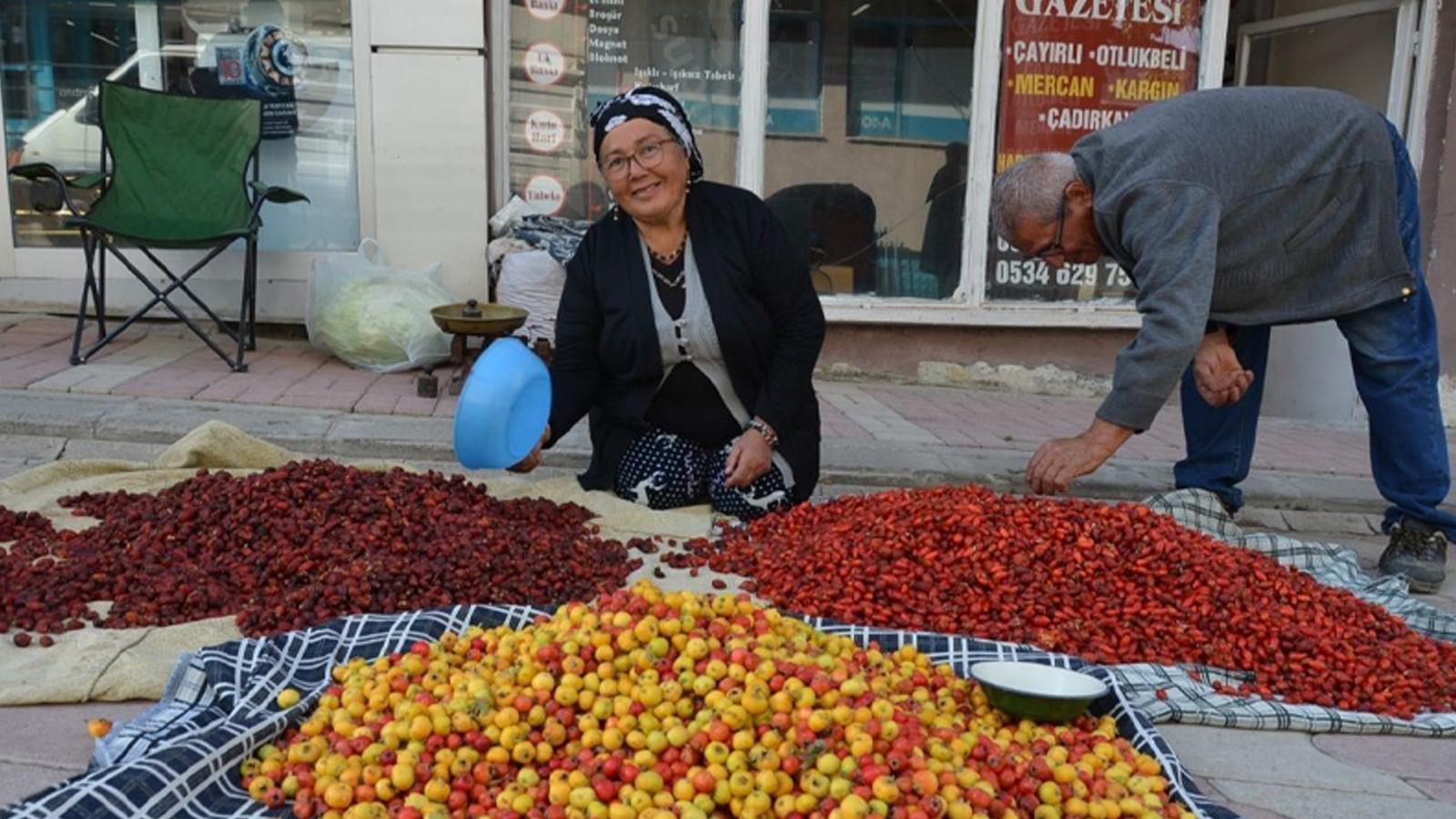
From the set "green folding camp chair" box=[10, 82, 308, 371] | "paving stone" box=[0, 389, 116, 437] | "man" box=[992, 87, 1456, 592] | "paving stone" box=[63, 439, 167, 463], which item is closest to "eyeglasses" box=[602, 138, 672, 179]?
"man" box=[992, 87, 1456, 592]

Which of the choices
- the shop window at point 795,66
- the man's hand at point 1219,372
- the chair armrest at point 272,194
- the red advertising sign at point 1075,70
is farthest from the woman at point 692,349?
the red advertising sign at point 1075,70

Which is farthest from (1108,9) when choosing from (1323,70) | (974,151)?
(1323,70)

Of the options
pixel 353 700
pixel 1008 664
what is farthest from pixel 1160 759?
pixel 353 700

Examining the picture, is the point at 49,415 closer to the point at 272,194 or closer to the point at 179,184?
the point at 272,194

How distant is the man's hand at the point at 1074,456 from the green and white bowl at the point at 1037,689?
856 millimetres

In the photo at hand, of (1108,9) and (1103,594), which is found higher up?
(1108,9)

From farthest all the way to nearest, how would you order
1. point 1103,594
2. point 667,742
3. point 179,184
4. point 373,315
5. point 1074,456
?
point 179,184, point 373,315, point 1074,456, point 1103,594, point 667,742

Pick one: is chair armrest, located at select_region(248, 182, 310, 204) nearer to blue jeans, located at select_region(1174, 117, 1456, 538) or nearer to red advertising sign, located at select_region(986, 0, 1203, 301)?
red advertising sign, located at select_region(986, 0, 1203, 301)

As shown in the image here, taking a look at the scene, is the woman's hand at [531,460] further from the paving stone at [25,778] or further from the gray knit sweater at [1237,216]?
the gray knit sweater at [1237,216]

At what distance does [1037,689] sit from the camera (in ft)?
7.32

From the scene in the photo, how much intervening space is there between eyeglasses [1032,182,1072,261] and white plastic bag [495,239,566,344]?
111 inches

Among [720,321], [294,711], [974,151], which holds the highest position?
[974,151]

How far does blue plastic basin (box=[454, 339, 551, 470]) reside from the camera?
3135mm

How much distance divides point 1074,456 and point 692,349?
1174 millimetres
